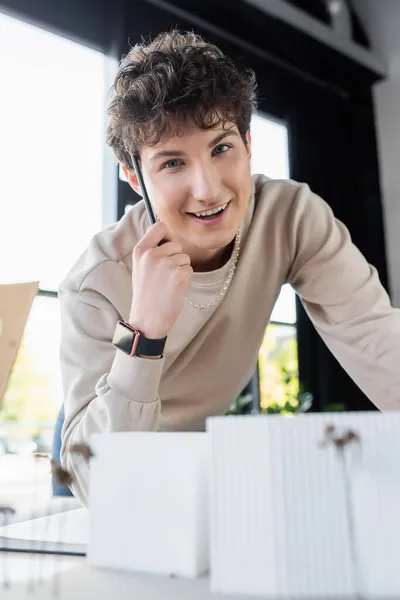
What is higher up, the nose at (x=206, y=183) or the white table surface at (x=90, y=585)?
the nose at (x=206, y=183)

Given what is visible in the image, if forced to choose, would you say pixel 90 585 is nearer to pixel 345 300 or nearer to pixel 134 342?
pixel 134 342

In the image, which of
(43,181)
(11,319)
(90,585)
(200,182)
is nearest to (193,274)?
(200,182)

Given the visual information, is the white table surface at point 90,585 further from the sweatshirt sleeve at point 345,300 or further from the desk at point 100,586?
the sweatshirt sleeve at point 345,300

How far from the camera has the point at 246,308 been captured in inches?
45.4

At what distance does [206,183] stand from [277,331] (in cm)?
254

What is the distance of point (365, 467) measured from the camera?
38 centimetres

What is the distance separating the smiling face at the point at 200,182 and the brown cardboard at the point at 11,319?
42cm

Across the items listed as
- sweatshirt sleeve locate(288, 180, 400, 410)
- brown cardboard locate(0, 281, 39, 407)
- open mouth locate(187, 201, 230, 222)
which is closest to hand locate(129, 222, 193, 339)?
open mouth locate(187, 201, 230, 222)

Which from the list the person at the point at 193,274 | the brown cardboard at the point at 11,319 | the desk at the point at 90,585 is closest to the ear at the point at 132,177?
the person at the point at 193,274

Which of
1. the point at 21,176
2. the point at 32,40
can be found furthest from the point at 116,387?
the point at 32,40

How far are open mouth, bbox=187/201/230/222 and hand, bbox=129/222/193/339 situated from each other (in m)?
0.11

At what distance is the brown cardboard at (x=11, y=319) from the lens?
1.86 feet

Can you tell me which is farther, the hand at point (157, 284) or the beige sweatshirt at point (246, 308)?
the beige sweatshirt at point (246, 308)

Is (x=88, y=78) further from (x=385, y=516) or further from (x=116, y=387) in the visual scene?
(x=385, y=516)
